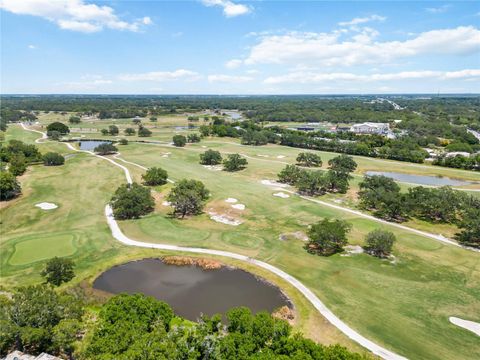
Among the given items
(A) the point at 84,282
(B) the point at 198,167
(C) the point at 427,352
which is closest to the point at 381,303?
(C) the point at 427,352

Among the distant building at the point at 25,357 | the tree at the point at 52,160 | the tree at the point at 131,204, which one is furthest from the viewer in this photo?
the tree at the point at 52,160

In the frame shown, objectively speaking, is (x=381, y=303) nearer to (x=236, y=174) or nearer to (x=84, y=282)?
(x=84, y=282)

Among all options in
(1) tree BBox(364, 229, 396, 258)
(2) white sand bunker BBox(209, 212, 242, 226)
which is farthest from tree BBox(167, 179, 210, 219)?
(1) tree BBox(364, 229, 396, 258)

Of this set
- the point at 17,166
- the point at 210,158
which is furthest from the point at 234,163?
the point at 17,166

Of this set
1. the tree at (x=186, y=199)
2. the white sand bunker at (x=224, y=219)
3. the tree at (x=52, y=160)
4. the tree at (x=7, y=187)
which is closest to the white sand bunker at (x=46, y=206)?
the tree at (x=7, y=187)

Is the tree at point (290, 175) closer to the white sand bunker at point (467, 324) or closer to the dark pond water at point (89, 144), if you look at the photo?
the white sand bunker at point (467, 324)
